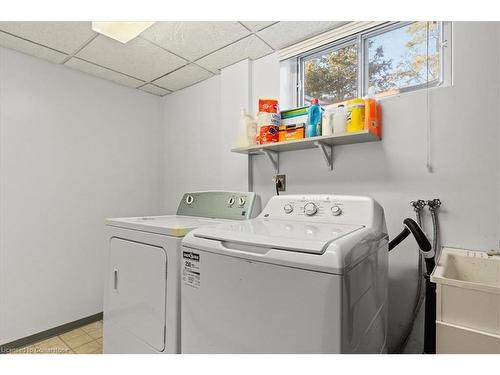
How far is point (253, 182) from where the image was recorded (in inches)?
90.2

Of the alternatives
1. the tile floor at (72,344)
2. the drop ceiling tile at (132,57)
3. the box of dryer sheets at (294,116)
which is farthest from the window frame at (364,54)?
the tile floor at (72,344)

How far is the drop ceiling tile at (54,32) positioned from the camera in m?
1.85

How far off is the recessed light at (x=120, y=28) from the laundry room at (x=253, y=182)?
0.02 m

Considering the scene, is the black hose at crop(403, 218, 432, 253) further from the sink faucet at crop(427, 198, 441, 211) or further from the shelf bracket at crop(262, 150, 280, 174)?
the shelf bracket at crop(262, 150, 280, 174)

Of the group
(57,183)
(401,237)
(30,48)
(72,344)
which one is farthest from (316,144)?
(72,344)

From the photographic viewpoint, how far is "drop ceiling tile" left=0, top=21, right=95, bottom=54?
1.85m

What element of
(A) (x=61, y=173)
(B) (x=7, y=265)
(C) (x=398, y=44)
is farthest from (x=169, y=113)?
(C) (x=398, y=44)

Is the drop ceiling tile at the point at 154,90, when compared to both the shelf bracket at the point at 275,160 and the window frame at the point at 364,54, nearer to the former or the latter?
the window frame at the point at 364,54

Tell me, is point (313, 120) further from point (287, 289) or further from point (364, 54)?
point (287, 289)

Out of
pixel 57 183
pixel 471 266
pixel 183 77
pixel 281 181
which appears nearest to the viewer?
pixel 471 266

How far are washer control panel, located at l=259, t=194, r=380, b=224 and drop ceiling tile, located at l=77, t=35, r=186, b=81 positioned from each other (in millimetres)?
1565

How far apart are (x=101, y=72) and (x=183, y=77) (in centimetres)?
74
